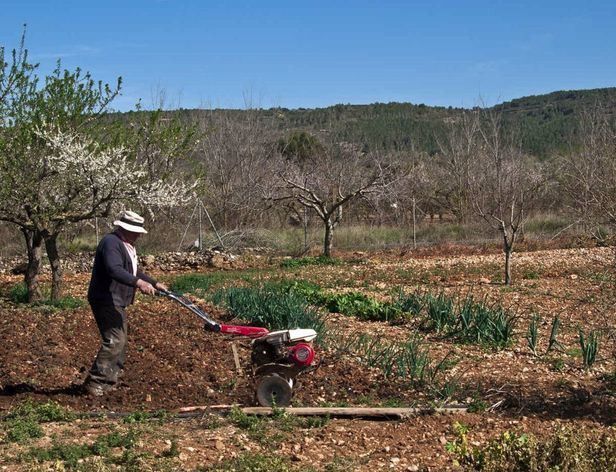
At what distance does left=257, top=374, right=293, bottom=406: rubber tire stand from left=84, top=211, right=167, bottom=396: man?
54.3 inches

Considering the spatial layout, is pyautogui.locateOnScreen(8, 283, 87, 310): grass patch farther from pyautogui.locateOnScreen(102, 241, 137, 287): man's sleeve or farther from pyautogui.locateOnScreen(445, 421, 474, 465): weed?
pyautogui.locateOnScreen(445, 421, 474, 465): weed

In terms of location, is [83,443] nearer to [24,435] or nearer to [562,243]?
[24,435]

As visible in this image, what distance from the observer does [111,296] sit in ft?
23.2

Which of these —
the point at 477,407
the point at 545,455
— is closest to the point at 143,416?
the point at 477,407

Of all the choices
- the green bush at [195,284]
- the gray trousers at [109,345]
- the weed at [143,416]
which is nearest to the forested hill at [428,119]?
the green bush at [195,284]

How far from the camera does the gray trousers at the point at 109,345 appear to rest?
6992 mm

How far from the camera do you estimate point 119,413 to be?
6.32m

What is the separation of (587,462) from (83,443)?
11.0ft

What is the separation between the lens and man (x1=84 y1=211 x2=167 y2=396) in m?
6.96

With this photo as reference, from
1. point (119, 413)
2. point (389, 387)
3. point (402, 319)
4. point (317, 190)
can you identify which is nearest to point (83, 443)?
point (119, 413)

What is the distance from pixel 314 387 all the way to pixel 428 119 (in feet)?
239

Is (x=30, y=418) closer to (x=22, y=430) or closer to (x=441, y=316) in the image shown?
(x=22, y=430)

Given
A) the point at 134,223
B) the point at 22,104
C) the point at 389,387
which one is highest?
the point at 22,104

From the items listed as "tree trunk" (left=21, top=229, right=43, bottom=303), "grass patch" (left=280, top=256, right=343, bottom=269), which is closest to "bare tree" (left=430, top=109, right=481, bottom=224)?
"grass patch" (left=280, top=256, right=343, bottom=269)
